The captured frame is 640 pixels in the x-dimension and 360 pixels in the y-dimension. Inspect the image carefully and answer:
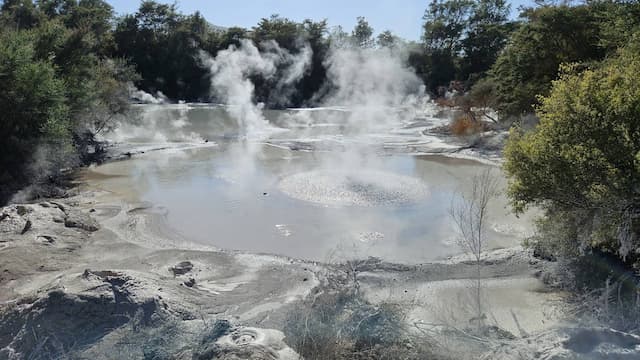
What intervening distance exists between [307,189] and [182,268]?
6693 millimetres

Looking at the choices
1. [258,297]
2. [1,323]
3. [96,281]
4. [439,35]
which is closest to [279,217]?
[258,297]

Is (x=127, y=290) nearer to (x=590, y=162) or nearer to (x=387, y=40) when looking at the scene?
(x=590, y=162)

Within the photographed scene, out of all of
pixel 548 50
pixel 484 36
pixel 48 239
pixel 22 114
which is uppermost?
pixel 484 36

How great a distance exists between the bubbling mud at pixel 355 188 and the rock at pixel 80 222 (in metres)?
5.39

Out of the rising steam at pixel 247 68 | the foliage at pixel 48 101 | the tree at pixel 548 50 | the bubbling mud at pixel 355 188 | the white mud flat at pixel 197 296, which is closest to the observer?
the white mud flat at pixel 197 296

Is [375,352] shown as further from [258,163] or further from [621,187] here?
[258,163]

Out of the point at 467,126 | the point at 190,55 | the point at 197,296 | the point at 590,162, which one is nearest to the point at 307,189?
the point at 197,296

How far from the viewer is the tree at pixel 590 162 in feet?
27.9

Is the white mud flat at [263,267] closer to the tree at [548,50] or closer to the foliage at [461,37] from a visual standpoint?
the tree at [548,50]

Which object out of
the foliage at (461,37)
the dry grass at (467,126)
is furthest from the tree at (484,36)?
the dry grass at (467,126)

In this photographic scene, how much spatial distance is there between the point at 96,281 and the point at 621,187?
792 centimetres

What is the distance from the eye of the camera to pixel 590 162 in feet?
28.3

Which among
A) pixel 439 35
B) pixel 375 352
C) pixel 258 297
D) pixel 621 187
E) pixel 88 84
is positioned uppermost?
pixel 439 35

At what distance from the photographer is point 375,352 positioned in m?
6.11
